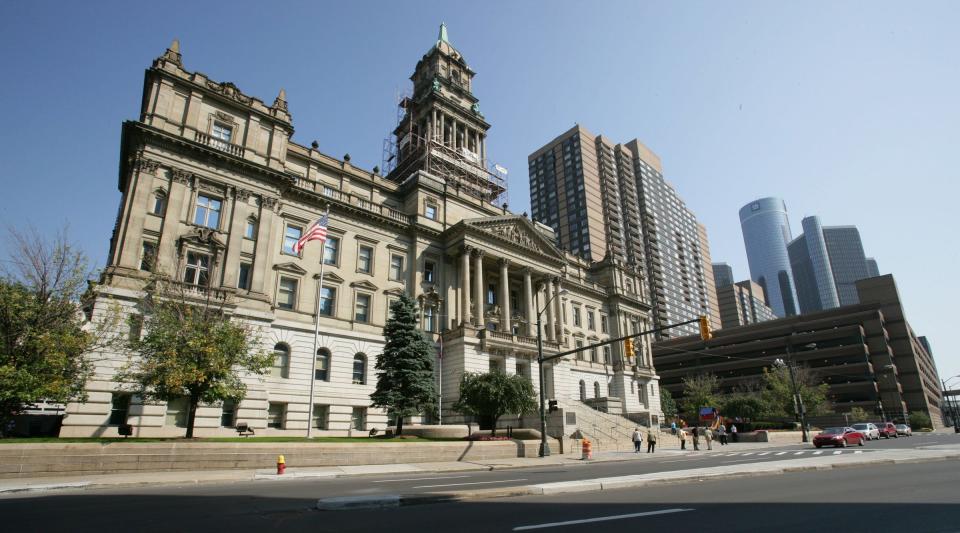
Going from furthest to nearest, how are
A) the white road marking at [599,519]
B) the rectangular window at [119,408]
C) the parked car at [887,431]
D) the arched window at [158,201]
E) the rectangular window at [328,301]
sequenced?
the parked car at [887,431] → the rectangular window at [328,301] → the arched window at [158,201] → the rectangular window at [119,408] → the white road marking at [599,519]

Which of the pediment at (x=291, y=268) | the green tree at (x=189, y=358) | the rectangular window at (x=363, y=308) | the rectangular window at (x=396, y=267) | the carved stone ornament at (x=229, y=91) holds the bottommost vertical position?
the green tree at (x=189, y=358)

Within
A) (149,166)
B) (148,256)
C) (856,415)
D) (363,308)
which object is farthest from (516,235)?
(856,415)

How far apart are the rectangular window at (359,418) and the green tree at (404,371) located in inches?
213

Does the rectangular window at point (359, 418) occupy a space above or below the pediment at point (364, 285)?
below

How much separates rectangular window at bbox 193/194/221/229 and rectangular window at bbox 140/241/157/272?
3.19 meters

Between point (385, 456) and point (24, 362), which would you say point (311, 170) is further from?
point (385, 456)

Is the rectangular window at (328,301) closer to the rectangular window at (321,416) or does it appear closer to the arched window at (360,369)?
the arched window at (360,369)

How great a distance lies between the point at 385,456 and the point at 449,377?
1841cm

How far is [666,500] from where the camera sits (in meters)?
10.7

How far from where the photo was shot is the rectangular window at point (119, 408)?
92.7 ft

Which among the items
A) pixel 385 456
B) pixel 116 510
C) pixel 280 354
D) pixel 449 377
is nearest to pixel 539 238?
pixel 449 377

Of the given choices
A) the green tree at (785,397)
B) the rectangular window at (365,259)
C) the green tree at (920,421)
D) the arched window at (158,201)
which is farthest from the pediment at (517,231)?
the green tree at (920,421)

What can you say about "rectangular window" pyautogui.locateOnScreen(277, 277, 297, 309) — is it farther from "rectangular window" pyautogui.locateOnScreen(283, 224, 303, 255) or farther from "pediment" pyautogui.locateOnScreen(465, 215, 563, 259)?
"pediment" pyautogui.locateOnScreen(465, 215, 563, 259)

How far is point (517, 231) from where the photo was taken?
170ft
